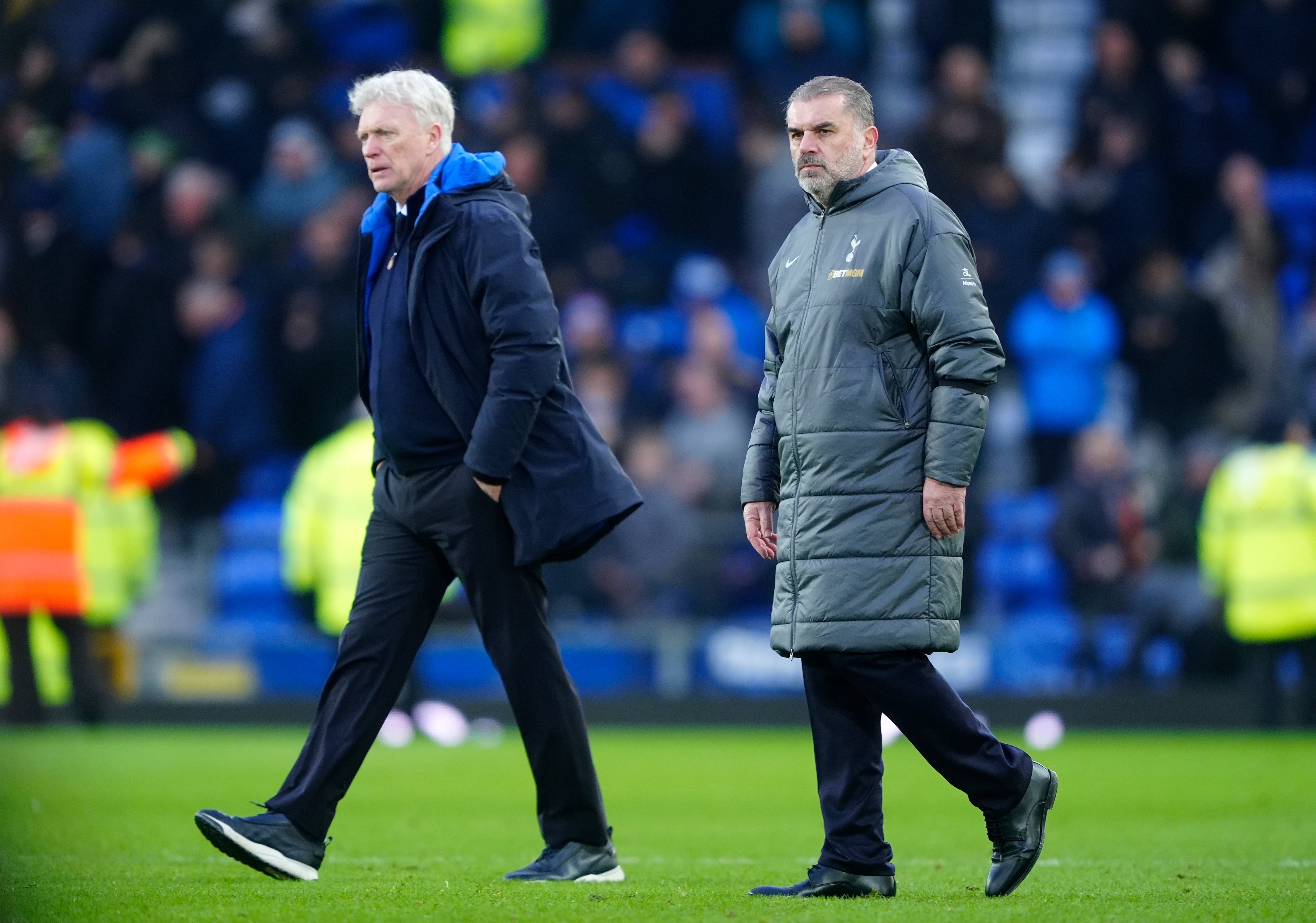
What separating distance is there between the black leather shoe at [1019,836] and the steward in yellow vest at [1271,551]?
824 centimetres

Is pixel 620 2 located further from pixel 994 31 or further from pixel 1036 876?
pixel 1036 876

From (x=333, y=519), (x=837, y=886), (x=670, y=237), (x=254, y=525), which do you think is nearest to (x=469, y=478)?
(x=837, y=886)

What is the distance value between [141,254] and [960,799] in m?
9.55

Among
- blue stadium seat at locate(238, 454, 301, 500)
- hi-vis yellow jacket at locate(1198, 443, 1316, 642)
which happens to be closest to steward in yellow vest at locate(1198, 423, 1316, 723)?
hi-vis yellow jacket at locate(1198, 443, 1316, 642)

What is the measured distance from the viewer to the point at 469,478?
561cm

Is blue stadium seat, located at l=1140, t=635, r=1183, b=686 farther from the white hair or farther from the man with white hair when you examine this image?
the white hair

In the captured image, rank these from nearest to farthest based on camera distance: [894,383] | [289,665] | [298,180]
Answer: [894,383], [289,665], [298,180]

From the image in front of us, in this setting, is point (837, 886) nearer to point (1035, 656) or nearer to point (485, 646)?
point (485, 646)

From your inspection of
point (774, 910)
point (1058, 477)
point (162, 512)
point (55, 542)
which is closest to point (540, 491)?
point (774, 910)

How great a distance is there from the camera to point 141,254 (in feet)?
53.1

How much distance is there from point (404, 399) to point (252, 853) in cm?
132

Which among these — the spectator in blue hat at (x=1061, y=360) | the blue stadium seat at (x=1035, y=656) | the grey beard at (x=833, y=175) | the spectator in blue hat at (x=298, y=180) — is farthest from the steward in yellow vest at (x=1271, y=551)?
the grey beard at (x=833, y=175)

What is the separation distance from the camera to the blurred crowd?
14.7 meters

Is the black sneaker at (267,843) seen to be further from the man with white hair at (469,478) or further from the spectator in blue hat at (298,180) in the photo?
the spectator in blue hat at (298,180)
